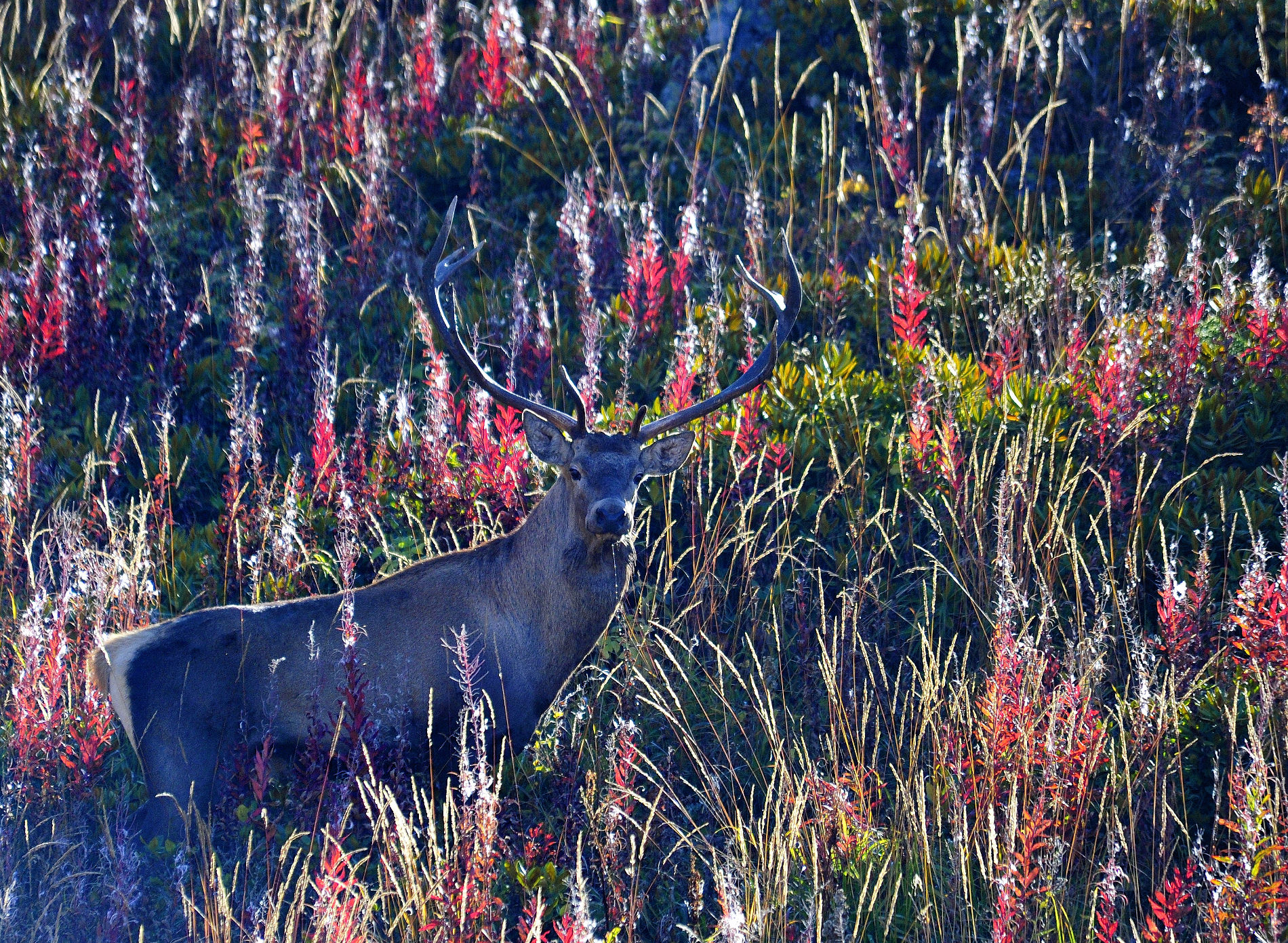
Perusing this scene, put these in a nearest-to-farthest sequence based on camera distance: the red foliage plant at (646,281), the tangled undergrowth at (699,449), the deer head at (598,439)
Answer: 1. the tangled undergrowth at (699,449)
2. the deer head at (598,439)
3. the red foliage plant at (646,281)

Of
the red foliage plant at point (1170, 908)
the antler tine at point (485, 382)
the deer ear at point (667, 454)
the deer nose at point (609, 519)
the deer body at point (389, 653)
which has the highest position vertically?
the antler tine at point (485, 382)

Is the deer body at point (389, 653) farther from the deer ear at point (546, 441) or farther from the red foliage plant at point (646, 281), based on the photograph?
the red foliage plant at point (646, 281)

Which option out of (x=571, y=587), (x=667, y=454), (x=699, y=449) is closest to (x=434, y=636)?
(x=571, y=587)

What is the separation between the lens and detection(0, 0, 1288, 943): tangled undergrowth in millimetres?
4164

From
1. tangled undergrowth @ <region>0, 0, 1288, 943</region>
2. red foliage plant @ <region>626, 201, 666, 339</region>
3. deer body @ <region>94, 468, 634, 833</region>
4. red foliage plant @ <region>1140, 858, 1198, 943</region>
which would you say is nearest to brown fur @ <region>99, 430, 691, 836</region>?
deer body @ <region>94, 468, 634, 833</region>

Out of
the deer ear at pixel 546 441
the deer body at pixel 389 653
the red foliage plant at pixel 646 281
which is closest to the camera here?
the deer body at pixel 389 653

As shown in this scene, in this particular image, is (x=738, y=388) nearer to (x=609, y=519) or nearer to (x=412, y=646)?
(x=609, y=519)

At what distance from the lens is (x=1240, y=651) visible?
16.8 feet

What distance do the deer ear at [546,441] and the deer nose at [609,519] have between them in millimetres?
420

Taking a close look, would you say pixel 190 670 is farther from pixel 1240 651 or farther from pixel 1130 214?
pixel 1130 214

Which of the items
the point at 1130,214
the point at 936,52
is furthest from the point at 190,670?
the point at 936,52

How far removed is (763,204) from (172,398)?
13.2 ft

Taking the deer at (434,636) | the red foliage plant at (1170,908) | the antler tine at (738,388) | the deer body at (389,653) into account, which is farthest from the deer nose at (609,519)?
the red foliage plant at (1170,908)

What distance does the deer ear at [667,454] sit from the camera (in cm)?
540
